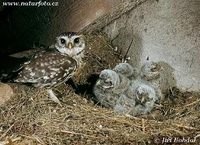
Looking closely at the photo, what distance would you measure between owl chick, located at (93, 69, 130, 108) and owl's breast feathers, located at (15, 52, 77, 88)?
35 centimetres

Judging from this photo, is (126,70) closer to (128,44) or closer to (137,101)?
(137,101)

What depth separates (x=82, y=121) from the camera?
556 centimetres

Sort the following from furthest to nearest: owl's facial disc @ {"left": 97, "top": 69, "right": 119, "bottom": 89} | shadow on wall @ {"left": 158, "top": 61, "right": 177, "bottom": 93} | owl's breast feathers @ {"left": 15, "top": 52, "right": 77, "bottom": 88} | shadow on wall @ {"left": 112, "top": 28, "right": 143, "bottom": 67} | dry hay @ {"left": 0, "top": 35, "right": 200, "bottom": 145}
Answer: shadow on wall @ {"left": 112, "top": 28, "right": 143, "bottom": 67}
shadow on wall @ {"left": 158, "top": 61, "right": 177, "bottom": 93}
owl's facial disc @ {"left": 97, "top": 69, "right": 119, "bottom": 89}
owl's breast feathers @ {"left": 15, "top": 52, "right": 77, "bottom": 88}
dry hay @ {"left": 0, "top": 35, "right": 200, "bottom": 145}

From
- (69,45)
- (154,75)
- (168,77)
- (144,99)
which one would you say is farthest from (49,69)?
(168,77)

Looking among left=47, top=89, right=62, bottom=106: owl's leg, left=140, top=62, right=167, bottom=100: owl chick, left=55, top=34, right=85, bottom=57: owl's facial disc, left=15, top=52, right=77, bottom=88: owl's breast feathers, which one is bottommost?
left=47, top=89, right=62, bottom=106: owl's leg

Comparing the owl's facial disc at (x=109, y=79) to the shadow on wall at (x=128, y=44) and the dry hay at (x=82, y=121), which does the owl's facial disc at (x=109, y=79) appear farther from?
the shadow on wall at (x=128, y=44)

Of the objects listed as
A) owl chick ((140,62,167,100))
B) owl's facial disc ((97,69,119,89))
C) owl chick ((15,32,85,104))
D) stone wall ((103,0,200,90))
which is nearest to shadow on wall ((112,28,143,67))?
stone wall ((103,0,200,90))

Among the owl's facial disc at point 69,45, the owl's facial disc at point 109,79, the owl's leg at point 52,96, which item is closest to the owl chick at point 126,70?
the owl's facial disc at point 109,79

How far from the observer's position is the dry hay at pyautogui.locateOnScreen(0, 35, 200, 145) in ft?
17.1

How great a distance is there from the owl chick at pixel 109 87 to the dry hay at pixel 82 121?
15 centimetres

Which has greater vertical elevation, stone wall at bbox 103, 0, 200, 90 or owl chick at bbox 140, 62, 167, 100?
stone wall at bbox 103, 0, 200, 90

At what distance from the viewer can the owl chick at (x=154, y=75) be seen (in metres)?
6.31

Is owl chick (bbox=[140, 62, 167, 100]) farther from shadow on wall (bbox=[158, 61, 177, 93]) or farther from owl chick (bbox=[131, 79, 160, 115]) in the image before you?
owl chick (bbox=[131, 79, 160, 115])

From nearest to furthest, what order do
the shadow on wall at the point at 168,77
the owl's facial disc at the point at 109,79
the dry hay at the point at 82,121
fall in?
the dry hay at the point at 82,121 → the owl's facial disc at the point at 109,79 → the shadow on wall at the point at 168,77
